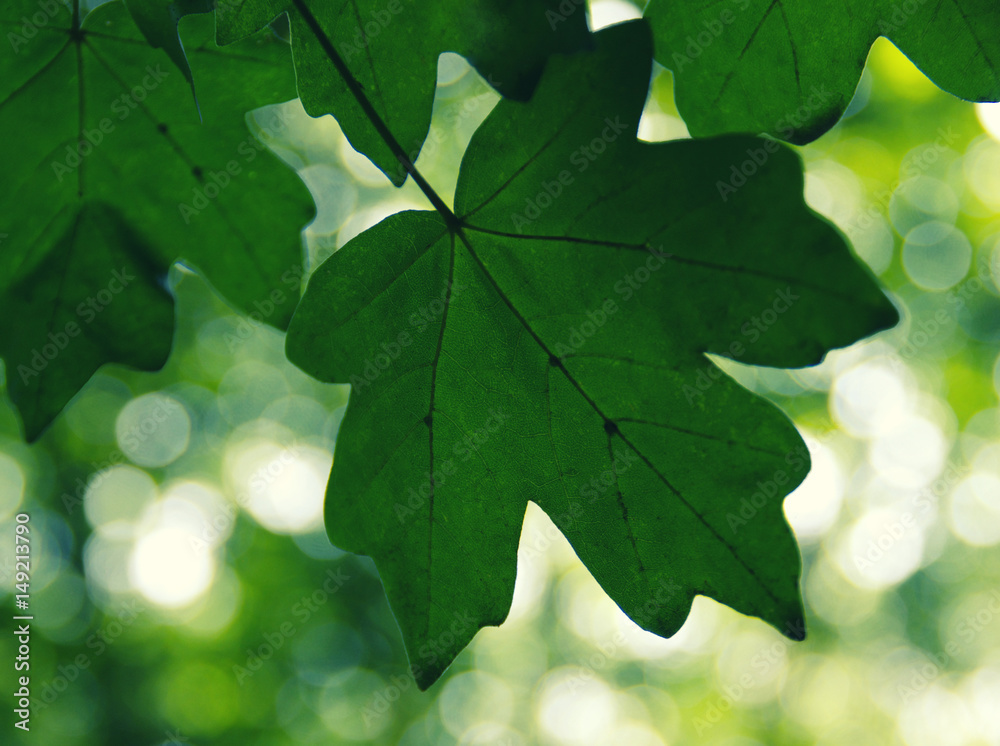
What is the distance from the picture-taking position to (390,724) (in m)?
16.0

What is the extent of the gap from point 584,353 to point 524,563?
10.3 meters

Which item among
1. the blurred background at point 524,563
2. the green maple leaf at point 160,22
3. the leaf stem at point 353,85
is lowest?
the blurred background at point 524,563

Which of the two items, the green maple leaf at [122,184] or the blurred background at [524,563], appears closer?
the green maple leaf at [122,184]

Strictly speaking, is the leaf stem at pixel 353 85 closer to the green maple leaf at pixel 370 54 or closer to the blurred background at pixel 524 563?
the green maple leaf at pixel 370 54

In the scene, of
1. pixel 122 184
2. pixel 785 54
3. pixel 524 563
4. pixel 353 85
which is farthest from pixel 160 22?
pixel 524 563

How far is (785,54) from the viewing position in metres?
1.21

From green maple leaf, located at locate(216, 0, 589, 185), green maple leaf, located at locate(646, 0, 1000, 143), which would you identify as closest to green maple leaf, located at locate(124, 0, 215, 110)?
green maple leaf, located at locate(216, 0, 589, 185)

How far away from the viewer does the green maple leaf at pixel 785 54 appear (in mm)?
1191

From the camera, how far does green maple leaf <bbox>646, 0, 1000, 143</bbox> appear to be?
119 cm

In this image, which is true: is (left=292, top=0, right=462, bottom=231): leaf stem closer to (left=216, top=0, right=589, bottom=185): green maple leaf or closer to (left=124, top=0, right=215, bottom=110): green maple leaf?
(left=216, top=0, right=589, bottom=185): green maple leaf

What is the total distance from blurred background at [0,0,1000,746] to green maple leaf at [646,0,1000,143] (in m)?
9.95

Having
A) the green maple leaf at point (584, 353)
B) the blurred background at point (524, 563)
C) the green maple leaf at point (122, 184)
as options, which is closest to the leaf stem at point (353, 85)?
the green maple leaf at point (584, 353)

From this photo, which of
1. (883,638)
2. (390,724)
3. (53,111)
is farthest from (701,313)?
(883,638)

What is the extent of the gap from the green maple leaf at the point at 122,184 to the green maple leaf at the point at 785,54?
880 millimetres
